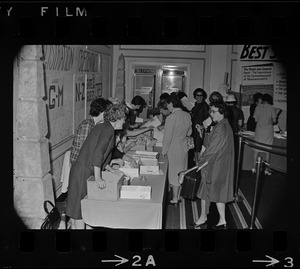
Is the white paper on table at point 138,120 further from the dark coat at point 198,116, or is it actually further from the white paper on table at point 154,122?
the dark coat at point 198,116

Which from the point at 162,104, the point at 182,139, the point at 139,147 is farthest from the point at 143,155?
the point at 162,104

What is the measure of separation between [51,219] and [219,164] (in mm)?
1564

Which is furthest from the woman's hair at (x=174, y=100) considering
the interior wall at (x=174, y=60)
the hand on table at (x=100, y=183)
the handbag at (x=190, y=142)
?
the hand on table at (x=100, y=183)

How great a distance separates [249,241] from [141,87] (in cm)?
261

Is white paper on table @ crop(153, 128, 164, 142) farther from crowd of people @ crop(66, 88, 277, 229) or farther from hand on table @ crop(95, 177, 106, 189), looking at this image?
hand on table @ crop(95, 177, 106, 189)

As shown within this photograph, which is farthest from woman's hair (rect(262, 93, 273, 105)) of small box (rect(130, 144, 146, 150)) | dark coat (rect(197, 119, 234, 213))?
small box (rect(130, 144, 146, 150))

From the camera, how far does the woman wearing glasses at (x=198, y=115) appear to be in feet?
15.4

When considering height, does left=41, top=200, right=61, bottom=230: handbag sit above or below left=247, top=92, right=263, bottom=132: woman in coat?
below

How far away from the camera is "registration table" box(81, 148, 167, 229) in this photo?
12.0 feet
